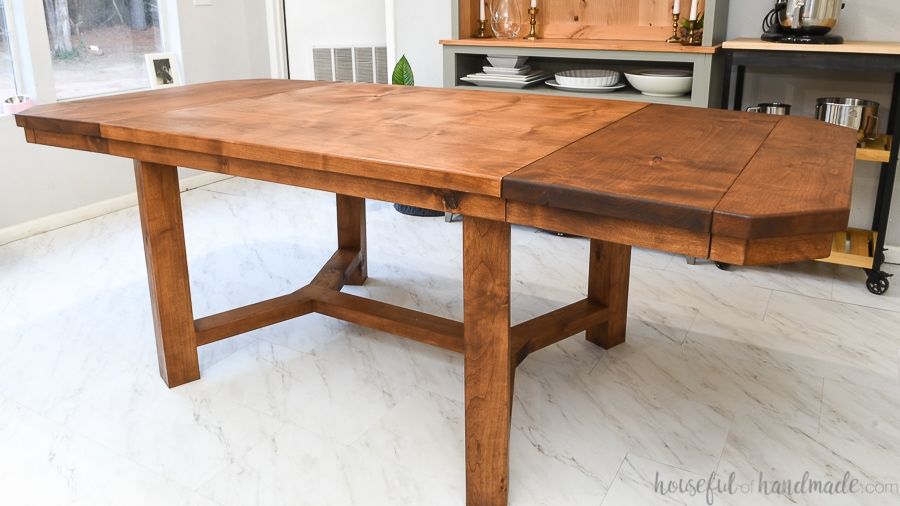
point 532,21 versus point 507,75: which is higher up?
point 532,21

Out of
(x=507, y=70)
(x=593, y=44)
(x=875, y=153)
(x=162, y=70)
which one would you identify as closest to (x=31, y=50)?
(x=162, y=70)

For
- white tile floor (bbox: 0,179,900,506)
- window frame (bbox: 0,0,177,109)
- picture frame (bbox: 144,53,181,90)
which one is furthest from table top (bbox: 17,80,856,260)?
picture frame (bbox: 144,53,181,90)

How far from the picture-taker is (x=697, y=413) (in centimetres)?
206

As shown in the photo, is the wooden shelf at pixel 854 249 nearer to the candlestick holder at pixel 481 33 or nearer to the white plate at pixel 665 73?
the white plate at pixel 665 73

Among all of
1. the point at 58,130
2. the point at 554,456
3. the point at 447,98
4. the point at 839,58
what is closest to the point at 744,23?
the point at 839,58

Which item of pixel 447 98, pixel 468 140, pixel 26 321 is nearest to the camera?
pixel 468 140

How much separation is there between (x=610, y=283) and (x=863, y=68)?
136 centimetres

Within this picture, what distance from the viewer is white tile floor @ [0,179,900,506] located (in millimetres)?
1797

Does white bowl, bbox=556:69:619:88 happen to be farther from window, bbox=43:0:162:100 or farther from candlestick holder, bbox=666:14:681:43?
window, bbox=43:0:162:100

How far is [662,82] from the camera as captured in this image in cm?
319

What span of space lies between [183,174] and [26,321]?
182 centimetres

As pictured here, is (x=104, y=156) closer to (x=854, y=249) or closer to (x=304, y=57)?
Answer: (x=304, y=57)

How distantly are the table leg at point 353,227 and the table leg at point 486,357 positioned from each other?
1.30 meters

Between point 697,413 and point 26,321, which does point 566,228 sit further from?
point 26,321
